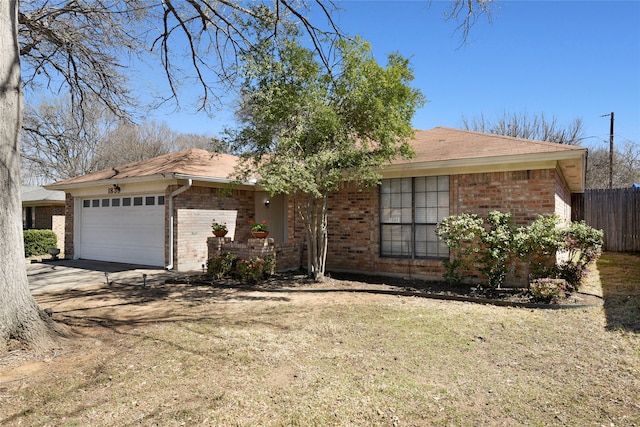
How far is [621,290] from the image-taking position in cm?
805

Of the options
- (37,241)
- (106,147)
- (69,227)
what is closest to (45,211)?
(37,241)

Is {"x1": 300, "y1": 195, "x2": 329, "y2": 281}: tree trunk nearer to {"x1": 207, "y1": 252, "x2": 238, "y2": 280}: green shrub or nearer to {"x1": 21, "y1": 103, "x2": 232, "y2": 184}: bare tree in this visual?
{"x1": 207, "y1": 252, "x2": 238, "y2": 280}: green shrub

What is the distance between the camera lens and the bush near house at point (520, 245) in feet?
24.0

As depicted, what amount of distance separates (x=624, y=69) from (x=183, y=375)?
17716 mm

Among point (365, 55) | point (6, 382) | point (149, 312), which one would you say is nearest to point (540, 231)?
point (365, 55)

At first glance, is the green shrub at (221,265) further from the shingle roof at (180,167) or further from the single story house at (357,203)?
the shingle roof at (180,167)

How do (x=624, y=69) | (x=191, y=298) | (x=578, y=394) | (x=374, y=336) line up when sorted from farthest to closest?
(x=624, y=69) → (x=191, y=298) → (x=374, y=336) → (x=578, y=394)

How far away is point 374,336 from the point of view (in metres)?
5.22

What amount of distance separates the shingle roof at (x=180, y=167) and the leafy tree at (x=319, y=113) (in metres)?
3.19

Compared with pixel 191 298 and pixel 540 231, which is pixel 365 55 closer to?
pixel 540 231

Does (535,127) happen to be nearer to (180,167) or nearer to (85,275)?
(180,167)

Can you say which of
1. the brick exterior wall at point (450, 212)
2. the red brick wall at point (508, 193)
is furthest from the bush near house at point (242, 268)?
the red brick wall at point (508, 193)

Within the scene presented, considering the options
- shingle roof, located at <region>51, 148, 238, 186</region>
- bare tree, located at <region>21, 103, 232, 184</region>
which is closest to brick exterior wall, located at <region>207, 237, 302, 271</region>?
shingle roof, located at <region>51, 148, 238, 186</region>

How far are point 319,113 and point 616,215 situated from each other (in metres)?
14.1
